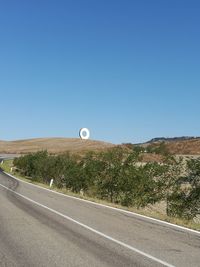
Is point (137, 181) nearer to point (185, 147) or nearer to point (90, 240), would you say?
point (90, 240)

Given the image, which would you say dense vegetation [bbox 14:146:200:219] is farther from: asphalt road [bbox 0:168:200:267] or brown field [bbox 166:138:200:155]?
brown field [bbox 166:138:200:155]

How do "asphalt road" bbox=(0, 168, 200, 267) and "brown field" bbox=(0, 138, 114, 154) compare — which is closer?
"asphalt road" bbox=(0, 168, 200, 267)

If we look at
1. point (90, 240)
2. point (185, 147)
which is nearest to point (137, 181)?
point (90, 240)

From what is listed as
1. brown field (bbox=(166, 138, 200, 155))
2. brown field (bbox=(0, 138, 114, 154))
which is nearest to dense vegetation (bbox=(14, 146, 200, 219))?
brown field (bbox=(166, 138, 200, 155))

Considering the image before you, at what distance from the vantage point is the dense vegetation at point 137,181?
2220cm

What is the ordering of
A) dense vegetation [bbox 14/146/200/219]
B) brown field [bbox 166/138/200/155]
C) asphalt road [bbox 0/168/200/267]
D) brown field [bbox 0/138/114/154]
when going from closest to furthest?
asphalt road [bbox 0/168/200/267], dense vegetation [bbox 14/146/200/219], brown field [bbox 166/138/200/155], brown field [bbox 0/138/114/154]

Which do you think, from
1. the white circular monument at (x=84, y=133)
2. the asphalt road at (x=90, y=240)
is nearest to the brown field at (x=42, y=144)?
the white circular monument at (x=84, y=133)

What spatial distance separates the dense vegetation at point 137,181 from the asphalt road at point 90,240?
5.26 meters

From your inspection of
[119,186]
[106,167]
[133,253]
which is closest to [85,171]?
[106,167]

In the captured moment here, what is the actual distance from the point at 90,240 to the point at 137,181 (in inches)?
581

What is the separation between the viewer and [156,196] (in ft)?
84.7

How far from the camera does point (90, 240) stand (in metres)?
11.6

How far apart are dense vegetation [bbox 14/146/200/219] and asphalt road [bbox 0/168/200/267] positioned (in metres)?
5.26

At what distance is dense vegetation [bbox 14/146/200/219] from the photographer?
2220 cm
